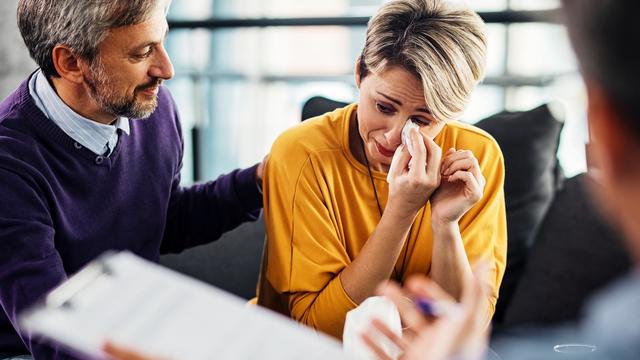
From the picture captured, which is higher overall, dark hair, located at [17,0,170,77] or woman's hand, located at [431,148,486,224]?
dark hair, located at [17,0,170,77]

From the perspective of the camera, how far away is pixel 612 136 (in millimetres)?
512

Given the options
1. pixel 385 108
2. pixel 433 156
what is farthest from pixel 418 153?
pixel 385 108

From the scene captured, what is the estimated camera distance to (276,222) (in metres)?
1.52

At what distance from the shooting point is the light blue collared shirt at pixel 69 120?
1.44 meters

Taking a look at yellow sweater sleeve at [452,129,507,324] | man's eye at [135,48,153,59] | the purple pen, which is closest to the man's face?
man's eye at [135,48,153,59]

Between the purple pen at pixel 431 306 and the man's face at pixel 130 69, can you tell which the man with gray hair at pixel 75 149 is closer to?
the man's face at pixel 130 69

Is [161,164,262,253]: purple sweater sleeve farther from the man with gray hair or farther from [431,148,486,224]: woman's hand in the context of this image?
[431,148,486,224]: woman's hand

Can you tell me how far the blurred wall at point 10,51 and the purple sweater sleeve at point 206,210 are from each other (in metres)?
1.02

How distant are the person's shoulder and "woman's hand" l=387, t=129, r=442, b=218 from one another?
0.62ft

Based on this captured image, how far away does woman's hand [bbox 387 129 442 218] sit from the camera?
137 cm

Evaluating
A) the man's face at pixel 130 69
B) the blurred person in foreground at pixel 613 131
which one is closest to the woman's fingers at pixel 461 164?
the man's face at pixel 130 69

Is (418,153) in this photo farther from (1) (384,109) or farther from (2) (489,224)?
(2) (489,224)

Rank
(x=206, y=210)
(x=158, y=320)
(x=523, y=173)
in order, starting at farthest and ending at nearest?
(x=523, y=173) → (x=206, y=210) → (x=158, y=320)

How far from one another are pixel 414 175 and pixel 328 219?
0.70ft
